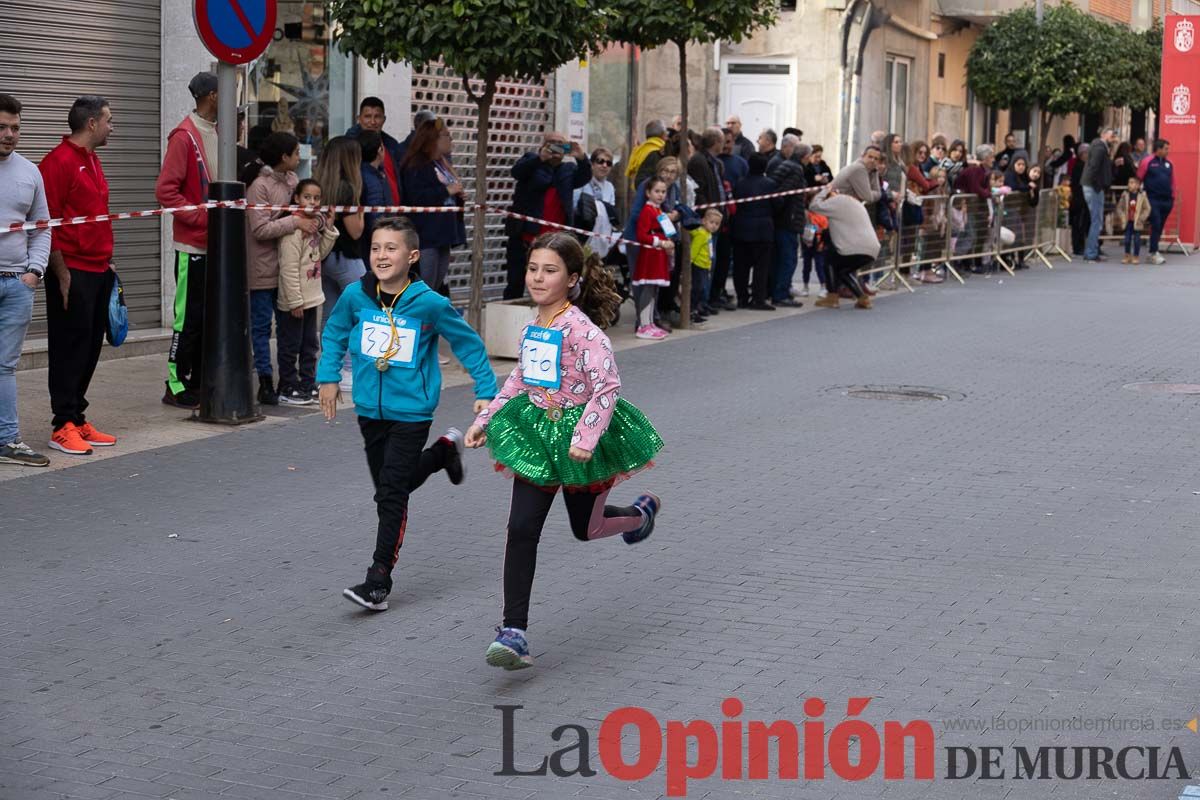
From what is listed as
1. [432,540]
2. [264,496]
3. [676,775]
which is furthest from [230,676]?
[264,496]

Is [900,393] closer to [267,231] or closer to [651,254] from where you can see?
[651,254]

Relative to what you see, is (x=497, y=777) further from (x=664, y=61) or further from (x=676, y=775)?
(x=664, y=61)

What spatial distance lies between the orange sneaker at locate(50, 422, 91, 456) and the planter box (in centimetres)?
514

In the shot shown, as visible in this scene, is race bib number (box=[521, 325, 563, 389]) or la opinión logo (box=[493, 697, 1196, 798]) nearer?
la opinión logo (box=[493, 697, 1196, 798])

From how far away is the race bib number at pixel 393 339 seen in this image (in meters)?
6.98

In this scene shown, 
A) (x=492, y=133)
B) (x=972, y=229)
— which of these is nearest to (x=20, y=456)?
(x=492, y=133)

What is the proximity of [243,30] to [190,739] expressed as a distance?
6575 millimetres

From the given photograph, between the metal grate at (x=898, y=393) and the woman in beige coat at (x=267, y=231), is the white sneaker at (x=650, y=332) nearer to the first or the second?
the metal grate at (x=898, y=393)

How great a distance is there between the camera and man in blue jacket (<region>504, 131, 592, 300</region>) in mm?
16469

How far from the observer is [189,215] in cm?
1147

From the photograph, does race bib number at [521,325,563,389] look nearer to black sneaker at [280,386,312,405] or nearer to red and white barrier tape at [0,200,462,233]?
red and white barrier tape at [0,200,462,233]

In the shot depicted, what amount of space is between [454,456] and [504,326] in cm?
791

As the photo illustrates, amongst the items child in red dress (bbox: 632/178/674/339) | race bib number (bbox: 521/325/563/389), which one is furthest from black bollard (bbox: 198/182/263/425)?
child in red dress (bbox: 632/178/674/339)

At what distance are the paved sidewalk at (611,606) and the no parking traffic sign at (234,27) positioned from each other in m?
2.35
